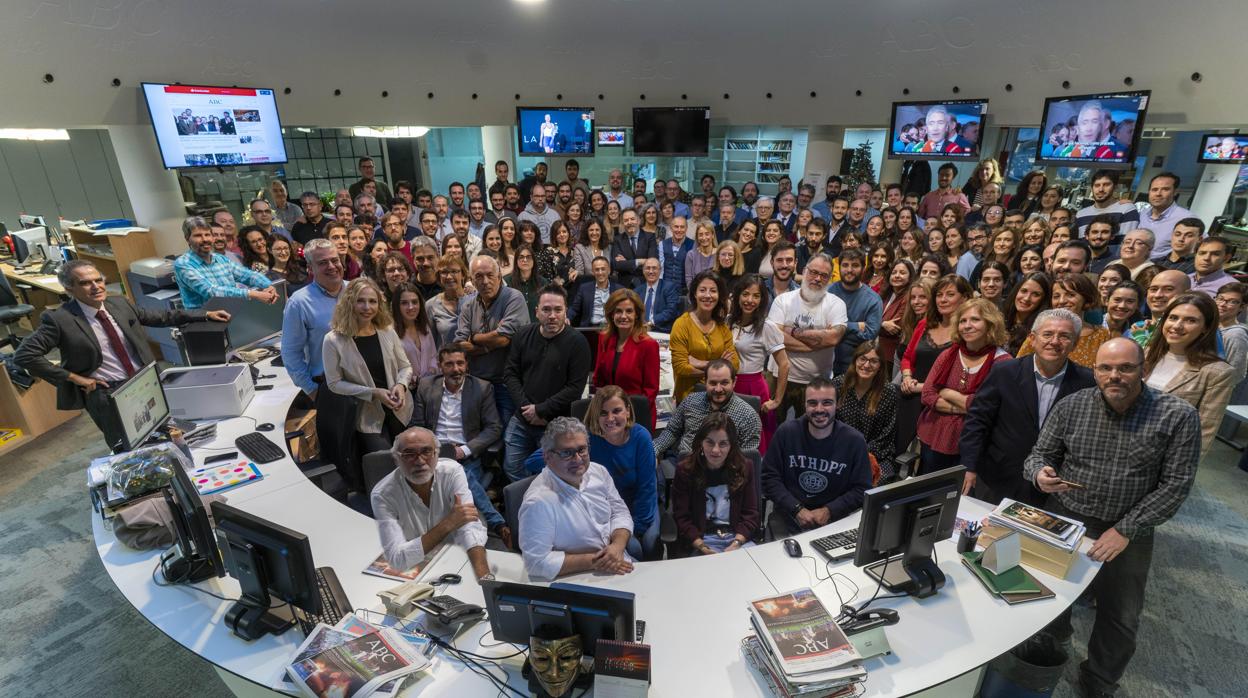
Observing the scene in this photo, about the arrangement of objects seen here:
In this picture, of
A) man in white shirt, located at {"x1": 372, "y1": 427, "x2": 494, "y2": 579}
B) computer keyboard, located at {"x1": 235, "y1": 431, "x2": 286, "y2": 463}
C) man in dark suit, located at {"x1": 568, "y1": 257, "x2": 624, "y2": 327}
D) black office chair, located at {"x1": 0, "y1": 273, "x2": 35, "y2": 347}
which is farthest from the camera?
black office chair, located at {"x1": 0, "y1": 273, "x2": 35, "y2": 347}

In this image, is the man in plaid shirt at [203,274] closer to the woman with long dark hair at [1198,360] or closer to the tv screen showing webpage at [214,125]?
the tv screen showing webpage at [214,125]

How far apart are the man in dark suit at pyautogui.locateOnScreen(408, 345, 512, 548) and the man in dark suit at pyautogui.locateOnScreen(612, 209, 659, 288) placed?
2817 millimetres

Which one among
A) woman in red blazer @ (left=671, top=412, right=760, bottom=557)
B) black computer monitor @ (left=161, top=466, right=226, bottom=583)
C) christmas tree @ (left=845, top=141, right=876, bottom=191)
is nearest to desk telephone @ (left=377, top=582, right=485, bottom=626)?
black computer monitor @ (left=161, top=466, right=226, bottom=583)

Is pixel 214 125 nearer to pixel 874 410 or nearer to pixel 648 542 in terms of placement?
pixel 648 542

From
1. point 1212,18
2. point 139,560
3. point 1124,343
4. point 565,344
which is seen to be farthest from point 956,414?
point 1212,18

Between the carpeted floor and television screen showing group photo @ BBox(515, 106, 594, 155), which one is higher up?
television screen showing group photo @ BBox(515, 106, 594, 155)

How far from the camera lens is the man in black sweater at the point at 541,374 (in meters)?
3.74

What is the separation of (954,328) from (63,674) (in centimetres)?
514

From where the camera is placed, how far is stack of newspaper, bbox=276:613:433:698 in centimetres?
199

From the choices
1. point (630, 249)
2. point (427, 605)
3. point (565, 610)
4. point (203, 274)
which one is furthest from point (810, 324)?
point (203, 274)

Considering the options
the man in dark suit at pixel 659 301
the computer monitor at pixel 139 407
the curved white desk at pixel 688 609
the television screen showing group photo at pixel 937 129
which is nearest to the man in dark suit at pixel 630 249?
the man in dark suit at pixel 659 301

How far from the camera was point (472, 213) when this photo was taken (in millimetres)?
7449

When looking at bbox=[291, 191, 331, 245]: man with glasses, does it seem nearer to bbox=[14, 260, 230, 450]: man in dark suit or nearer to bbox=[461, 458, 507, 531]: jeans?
bbox=[14, 260, 230, 450]: man in dark suit

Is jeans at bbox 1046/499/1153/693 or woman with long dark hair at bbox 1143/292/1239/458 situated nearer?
jeans at bbox 1046/499/1153/693
